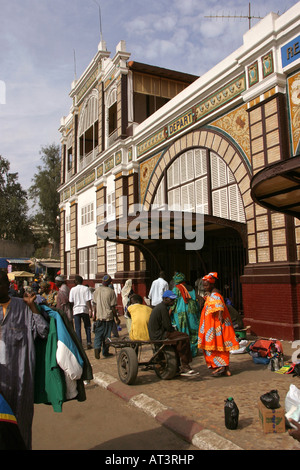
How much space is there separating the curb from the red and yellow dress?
4.62ft

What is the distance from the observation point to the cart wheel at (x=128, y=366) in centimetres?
581

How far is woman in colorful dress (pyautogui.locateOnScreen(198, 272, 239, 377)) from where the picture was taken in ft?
20.0

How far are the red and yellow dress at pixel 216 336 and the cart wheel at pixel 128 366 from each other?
114cm

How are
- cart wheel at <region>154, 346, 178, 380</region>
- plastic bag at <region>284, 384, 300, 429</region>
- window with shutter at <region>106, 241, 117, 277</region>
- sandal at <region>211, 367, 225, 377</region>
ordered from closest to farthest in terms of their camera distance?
plastic bag at <region>284, 384, 300, 429</region>
cart wheel at <region>154, 346, 178, 380</region>
sandal at <region>211, 367, 225, 377</region>
window with shutter at <region>106, 241, 117, 277</region>

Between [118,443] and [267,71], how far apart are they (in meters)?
8.69

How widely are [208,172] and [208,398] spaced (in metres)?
7.84

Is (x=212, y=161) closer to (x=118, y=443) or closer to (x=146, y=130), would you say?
(x=146, y=130)

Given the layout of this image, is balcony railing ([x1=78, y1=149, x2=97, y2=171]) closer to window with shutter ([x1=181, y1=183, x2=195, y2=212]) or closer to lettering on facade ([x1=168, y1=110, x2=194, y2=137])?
lettering on facade ([x1=168, y1=110, x2=194, y2=137])

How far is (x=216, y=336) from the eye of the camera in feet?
20.0

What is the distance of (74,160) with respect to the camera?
73.5ft

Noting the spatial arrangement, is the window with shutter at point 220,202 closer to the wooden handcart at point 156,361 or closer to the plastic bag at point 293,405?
the wooden handcart at point 156,361

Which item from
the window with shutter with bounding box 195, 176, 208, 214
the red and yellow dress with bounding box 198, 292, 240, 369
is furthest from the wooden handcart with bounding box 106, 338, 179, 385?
the window with shutter with bounding box 195, 176, 208, 214

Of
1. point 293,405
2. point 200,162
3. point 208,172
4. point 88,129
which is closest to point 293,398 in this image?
point 293,405
